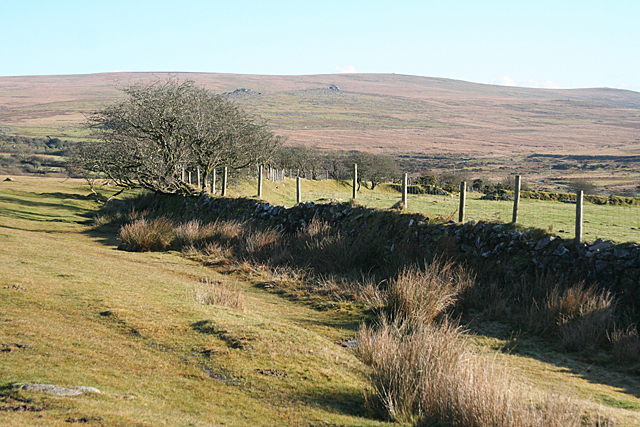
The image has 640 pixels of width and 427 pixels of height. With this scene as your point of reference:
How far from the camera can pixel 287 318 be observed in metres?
10.0

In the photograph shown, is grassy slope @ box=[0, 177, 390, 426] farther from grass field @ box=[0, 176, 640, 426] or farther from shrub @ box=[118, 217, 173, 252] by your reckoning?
shrub @ box=[118, 217, 173, 252]

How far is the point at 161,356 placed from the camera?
615cm

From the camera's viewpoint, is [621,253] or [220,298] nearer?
[220,298]

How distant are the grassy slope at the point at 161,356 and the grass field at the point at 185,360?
0.01 m

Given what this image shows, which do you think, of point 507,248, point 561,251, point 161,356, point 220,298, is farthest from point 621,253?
point 161,356

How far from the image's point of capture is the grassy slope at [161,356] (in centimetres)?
472

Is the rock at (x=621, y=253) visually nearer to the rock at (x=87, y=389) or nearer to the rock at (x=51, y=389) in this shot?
the rock at (x=87, y=389)

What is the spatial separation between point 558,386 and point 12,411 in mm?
6150

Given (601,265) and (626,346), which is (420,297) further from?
(601,265)

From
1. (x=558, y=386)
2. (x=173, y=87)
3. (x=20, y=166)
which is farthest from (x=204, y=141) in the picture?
(x=20, y=166)

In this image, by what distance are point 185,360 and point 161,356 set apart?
29cm

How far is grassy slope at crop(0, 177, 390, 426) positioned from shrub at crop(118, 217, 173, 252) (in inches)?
281

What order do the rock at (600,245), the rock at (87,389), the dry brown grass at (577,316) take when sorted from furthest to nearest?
the rock at (600,245), the dry brown grass at (577,316), the rock at (87,389)

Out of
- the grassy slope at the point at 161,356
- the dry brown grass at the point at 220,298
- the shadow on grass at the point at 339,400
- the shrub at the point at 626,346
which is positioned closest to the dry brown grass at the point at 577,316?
the shrub at the point at 626,346
